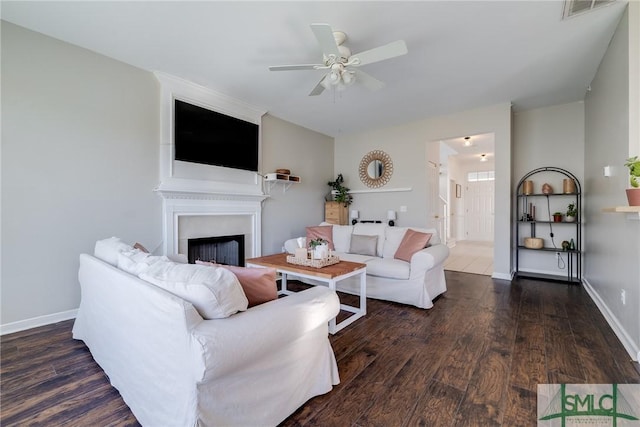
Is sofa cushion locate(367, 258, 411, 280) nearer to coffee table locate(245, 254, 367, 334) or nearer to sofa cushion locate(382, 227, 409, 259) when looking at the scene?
sofa cushion locate(382, 227, 409, 259)

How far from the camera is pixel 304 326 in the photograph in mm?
1472

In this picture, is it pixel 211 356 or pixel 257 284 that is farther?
pixel 257 284

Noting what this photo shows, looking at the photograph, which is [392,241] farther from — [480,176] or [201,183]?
[480,176]

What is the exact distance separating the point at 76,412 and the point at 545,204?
6014mm

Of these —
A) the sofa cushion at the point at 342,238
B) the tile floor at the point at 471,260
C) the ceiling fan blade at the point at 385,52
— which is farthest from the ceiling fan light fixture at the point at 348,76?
the tile floor at the point at 471,260

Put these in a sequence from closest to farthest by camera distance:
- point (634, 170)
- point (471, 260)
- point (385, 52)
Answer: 1. point (634, 170)
2. point (385, 52)
3. point (471, 260)

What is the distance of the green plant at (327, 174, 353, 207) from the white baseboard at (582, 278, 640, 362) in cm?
381

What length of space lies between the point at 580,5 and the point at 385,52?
157 centimetres

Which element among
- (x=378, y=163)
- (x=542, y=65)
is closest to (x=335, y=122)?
(x=378, y=163)

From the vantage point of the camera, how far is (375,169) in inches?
217

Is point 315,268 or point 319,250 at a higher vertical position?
point 319,250

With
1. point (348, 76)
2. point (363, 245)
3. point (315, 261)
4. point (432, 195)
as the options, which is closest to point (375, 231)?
point (363, 245)

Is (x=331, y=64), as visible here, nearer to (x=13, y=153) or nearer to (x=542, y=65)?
(x=542, y=65)

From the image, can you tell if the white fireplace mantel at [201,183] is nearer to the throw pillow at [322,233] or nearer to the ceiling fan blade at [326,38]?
the throw pillow at [322,233]
